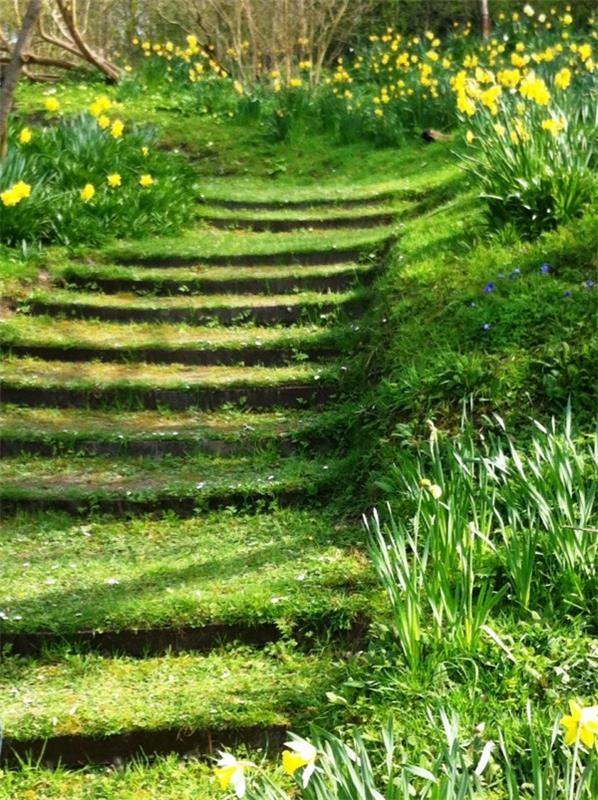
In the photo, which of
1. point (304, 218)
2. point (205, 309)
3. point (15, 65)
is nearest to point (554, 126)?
point (205, 309)

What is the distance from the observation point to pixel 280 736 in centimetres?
308

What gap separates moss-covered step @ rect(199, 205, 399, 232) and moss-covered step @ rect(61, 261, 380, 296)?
50.1 inches

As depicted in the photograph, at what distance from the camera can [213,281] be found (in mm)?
7074

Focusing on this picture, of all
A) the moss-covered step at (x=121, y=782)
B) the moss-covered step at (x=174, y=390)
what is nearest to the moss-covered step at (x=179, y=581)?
the moss-covered step at (x=121, y=782)

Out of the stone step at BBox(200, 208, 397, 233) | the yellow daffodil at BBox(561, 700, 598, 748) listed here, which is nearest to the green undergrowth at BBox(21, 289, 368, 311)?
the stone step at BBox(200, 208, 397, 233)

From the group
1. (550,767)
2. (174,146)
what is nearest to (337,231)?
(174,146)

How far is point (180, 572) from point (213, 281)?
11.1 ft

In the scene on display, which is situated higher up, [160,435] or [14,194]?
[14,194]

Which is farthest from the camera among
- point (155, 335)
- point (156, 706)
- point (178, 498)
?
point (155, 335)

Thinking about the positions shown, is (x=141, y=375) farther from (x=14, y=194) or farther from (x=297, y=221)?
(x=297, y=221)

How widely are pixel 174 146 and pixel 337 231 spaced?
374cm

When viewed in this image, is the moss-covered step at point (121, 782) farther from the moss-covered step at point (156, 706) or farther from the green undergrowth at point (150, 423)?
the green undergrowth at point (150, 423)

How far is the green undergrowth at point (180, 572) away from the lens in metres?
3.63

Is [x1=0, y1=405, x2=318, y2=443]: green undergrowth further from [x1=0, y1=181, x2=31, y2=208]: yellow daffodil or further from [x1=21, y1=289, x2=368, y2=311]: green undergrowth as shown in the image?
[x1=0, y1=181, x2=31, y2=208]: yellow daffodil
